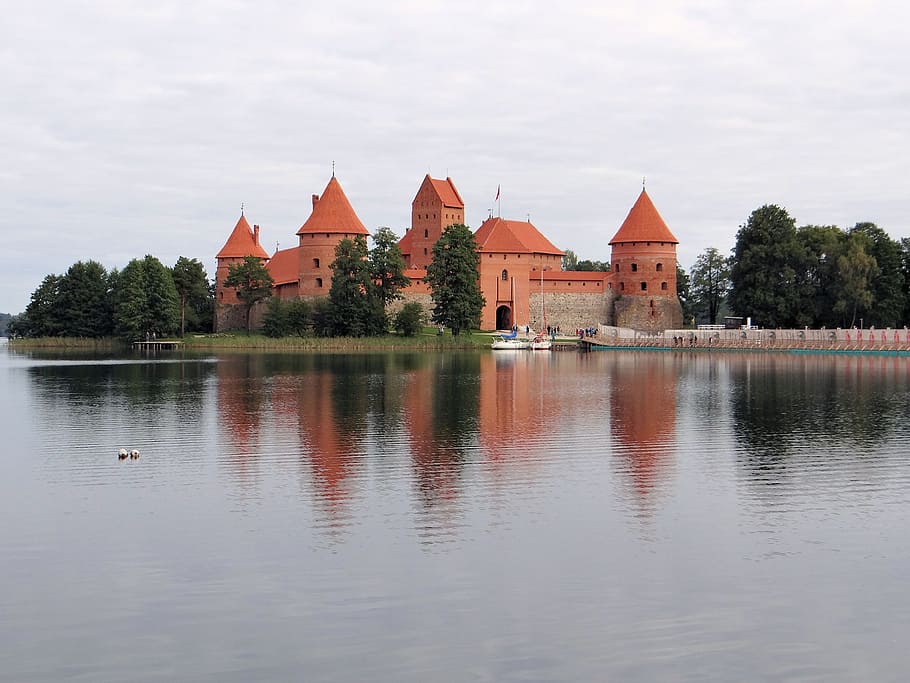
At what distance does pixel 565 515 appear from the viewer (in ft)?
32.2

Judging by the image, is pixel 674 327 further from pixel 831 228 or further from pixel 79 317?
pixel 79 317

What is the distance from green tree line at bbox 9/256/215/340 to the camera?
57875mm

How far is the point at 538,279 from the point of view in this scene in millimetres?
62000

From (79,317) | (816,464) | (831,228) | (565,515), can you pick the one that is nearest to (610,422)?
(816,464)

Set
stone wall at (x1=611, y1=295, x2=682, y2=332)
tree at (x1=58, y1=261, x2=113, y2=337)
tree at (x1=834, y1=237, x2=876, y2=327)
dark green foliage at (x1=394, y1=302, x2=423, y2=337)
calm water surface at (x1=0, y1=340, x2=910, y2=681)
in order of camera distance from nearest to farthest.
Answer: calm water surface at (x1=0, y1=340, x2=910, y2=681) → tree at (x1=834, y1=237, x2=876, y2=327) → dark green foliage at (x1=394, y1=302, x2=423, y2=337) → stone wall at (x1=611, y1=295, x2=682, y2=332) → tree at (x1=58, y1=261, x2=113, y2=337)

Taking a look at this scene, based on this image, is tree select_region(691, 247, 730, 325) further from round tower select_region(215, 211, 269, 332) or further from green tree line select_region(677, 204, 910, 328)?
round tower select_region(215, 211, 269, 332)

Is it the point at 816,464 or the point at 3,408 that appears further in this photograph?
the point at 3,408

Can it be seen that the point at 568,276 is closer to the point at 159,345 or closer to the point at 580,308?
the point at 580,308

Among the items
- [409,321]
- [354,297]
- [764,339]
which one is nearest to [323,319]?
[354,297]

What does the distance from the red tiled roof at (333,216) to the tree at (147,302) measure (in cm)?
848

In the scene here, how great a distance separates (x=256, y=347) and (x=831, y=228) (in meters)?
32.5

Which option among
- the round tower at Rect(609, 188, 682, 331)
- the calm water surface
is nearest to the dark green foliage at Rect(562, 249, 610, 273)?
the round tower at Rect(609, 188, 682, 331)

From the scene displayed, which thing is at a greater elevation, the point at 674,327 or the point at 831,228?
the point at 831,228

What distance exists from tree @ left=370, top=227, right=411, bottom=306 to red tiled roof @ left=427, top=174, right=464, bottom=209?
44.8 feet
